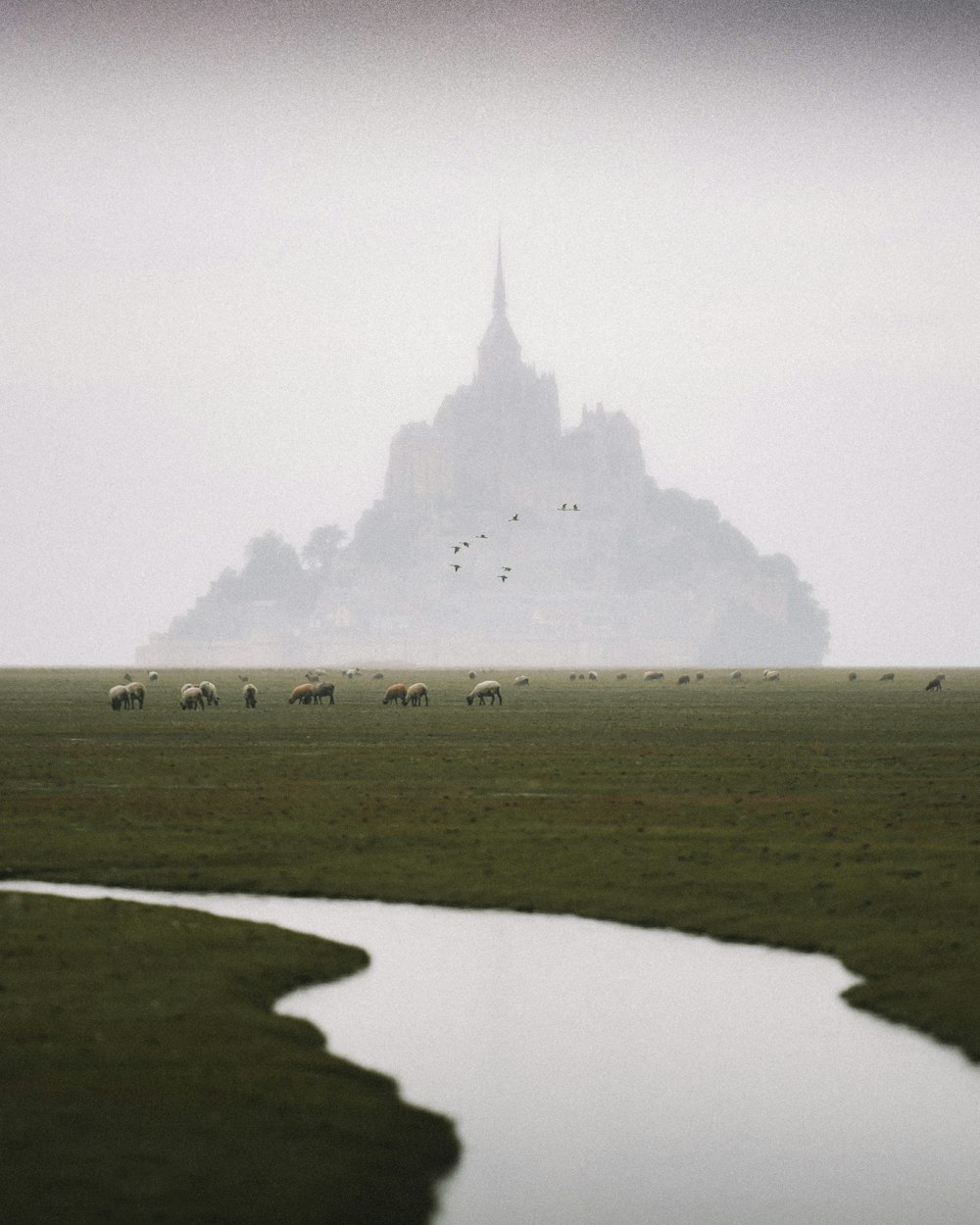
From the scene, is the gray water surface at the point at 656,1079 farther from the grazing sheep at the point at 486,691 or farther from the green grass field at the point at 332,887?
the grazing sheep at the point at 486,691

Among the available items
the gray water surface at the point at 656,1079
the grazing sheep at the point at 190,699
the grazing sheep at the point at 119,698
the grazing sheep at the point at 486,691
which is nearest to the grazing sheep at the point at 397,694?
the grazing sheep at the point at 486,691

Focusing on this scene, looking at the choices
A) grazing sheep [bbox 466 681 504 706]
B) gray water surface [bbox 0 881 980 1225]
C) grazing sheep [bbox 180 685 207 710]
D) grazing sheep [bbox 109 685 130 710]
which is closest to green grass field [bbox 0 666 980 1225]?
gray water surface [bbox 0 881 980 1225]

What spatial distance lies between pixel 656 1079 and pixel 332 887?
11.9 metres

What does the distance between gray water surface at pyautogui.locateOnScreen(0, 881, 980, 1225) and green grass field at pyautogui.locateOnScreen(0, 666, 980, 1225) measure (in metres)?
0.58

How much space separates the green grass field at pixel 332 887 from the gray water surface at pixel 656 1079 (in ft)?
1.90

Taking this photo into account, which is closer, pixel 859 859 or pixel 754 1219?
pixel 754 1219

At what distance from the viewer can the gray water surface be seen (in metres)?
12.2

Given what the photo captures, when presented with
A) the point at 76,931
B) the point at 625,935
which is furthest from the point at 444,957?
the point at 76,931

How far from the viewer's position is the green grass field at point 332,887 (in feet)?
41.8

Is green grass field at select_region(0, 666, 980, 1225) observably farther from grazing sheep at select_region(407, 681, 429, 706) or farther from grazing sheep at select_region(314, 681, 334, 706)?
grazing sheep at select_region(314, 681, 334, 706)

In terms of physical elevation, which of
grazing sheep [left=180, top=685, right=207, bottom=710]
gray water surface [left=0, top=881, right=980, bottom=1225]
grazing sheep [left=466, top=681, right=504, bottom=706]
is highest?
grazing sheep [left=466, top=681, right=504, bottom=706]

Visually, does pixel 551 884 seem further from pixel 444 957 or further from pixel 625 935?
pixel 444 957

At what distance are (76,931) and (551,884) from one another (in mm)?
7966

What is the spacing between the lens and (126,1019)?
54.7ft
